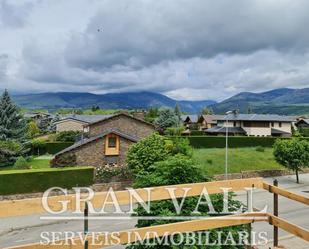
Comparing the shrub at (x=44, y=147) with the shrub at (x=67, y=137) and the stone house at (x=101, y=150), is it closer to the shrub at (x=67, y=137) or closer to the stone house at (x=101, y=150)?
the shrub at (x=67, y=137)

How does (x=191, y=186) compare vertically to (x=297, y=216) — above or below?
above

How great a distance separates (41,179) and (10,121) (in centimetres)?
1880

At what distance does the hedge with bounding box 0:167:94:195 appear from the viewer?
24.2 m

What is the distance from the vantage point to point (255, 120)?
60938 millimetres

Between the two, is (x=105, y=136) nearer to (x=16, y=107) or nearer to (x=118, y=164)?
(x=118, y=164)

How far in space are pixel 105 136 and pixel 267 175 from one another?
1573 centimetres

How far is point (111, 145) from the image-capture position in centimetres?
3066

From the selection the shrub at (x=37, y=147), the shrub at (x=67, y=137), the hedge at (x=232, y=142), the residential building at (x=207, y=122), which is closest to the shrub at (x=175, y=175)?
the shrub at (x=37, y=147)

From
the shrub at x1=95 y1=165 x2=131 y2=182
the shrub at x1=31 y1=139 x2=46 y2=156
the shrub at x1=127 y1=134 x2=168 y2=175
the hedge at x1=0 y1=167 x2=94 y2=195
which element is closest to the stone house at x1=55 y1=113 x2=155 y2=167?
the shrub at x1=95 y1=165 x2=131 y2=182

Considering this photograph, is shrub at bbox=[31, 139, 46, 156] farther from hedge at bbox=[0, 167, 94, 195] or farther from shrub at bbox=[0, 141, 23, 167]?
hedge at bbox=[0, 167, 94, 195]

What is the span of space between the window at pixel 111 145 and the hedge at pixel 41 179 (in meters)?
3.46

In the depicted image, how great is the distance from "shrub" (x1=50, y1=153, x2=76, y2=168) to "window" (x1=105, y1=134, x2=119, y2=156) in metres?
2.92

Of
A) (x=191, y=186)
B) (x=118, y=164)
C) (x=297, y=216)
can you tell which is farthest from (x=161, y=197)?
(x=118, y=164)

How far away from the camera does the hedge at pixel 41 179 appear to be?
24.2 meters
